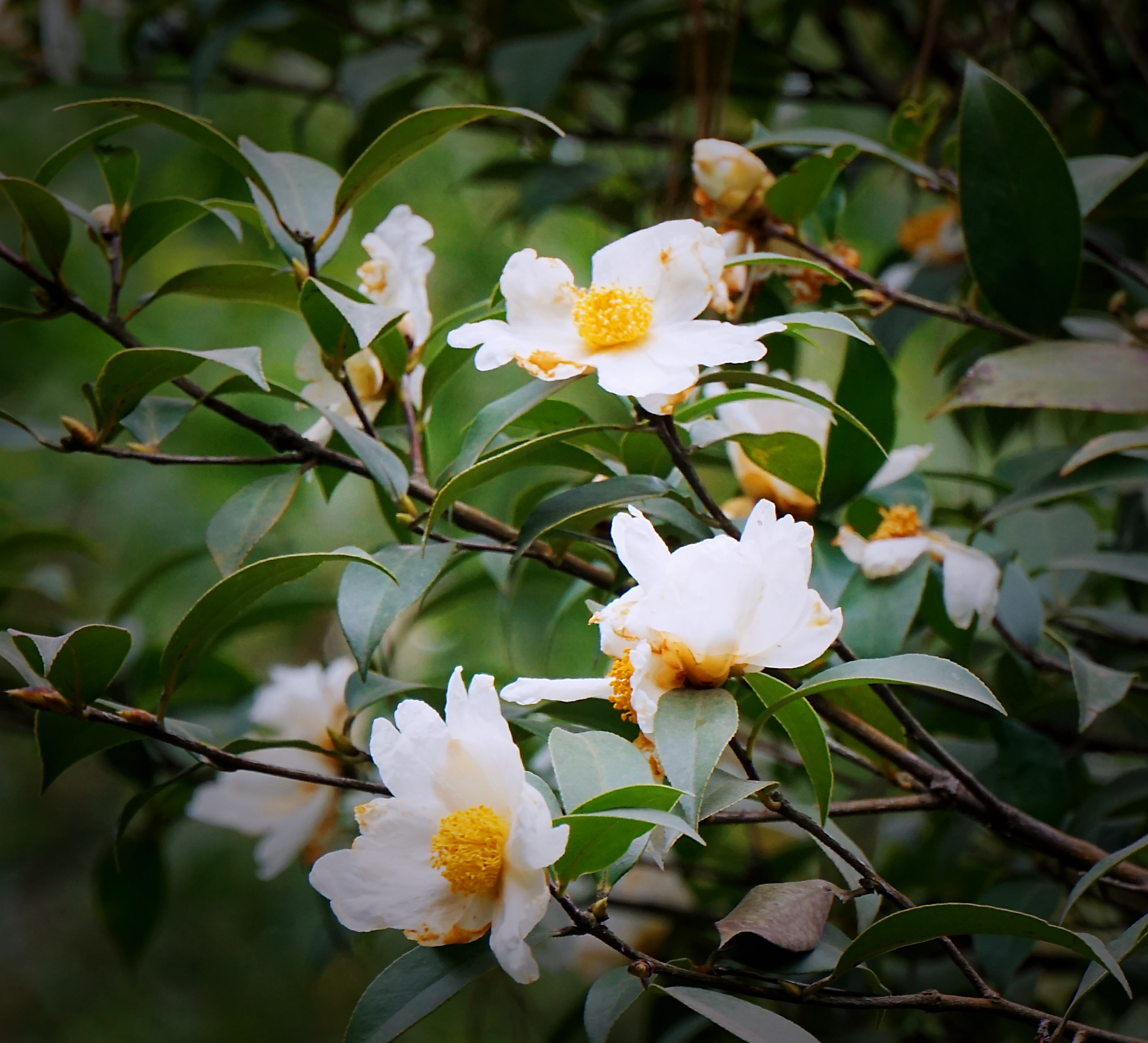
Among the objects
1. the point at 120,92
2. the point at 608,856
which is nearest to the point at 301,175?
the point at 608,856

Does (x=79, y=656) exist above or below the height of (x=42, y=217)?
below

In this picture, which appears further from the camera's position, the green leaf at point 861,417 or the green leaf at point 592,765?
the green leaf at point 861,417

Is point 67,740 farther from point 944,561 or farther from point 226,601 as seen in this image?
point 944,561

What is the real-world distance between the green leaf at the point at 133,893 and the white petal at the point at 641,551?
64 centimetres

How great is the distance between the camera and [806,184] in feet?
2.04

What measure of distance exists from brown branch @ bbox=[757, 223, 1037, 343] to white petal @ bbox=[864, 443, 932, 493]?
88 mm

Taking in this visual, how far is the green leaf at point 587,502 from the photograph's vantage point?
1.53ft

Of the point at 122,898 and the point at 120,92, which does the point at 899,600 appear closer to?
the point at 122,898

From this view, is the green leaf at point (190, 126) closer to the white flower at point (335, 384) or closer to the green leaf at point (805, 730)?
the white flower at point (335, 384)

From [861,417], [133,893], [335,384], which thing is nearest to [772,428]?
[861,417]

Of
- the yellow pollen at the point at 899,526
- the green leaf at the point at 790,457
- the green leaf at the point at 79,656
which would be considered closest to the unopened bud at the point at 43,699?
the green leaf at the point at 79,656

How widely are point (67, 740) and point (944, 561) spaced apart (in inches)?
18.7

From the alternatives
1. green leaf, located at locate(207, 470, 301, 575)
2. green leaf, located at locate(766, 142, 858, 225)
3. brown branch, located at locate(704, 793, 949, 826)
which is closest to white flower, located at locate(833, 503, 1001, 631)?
brown branch, located at locate(704, 793, 949, 826)

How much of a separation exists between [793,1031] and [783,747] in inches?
23.1
